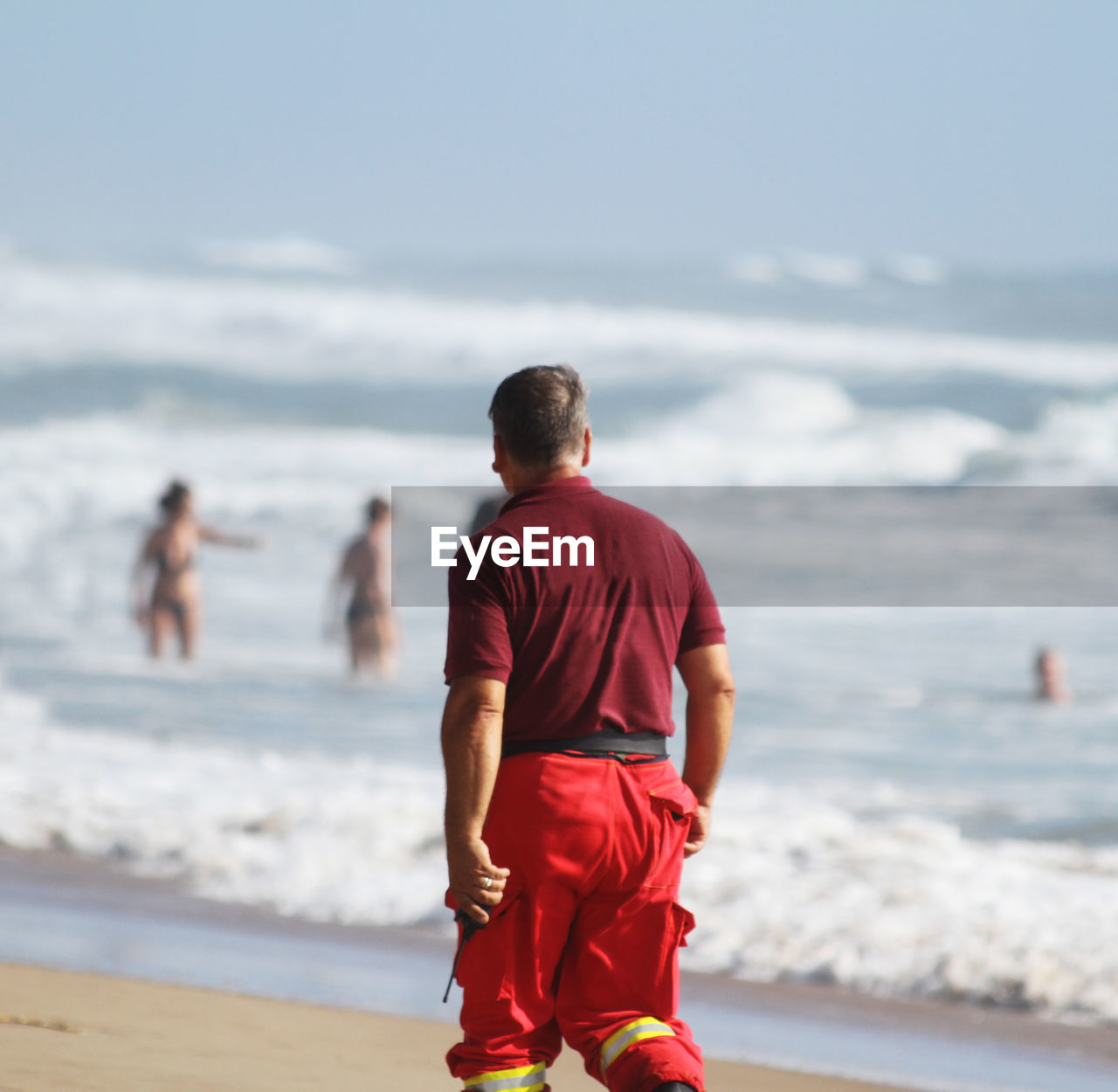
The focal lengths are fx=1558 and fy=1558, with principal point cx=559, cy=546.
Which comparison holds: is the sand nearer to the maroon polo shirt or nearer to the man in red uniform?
the man in red uniform

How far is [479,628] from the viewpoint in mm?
2107

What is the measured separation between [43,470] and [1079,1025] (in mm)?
17635

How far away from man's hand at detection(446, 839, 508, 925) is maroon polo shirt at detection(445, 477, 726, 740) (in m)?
0.18

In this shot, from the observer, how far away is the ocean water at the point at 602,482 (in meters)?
5.70

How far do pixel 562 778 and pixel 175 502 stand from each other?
37.7ft

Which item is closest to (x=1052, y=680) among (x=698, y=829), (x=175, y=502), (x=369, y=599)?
(x=369, y=599)

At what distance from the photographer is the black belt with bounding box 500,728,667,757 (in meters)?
2.16

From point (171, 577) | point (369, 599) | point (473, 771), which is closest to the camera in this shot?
point (473, 771)

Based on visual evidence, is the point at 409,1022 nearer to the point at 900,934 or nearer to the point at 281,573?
the point at 900,934

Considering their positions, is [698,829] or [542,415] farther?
[698,829]

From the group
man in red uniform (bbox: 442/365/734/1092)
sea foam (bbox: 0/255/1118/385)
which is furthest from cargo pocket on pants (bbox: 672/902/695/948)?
sea foam (bbox: 0/255/1118/385)

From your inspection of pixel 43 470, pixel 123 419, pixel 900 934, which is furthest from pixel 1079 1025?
pixel 123 419

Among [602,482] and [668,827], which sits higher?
[602,482]

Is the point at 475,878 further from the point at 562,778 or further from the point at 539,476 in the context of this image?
the point at 539,476
